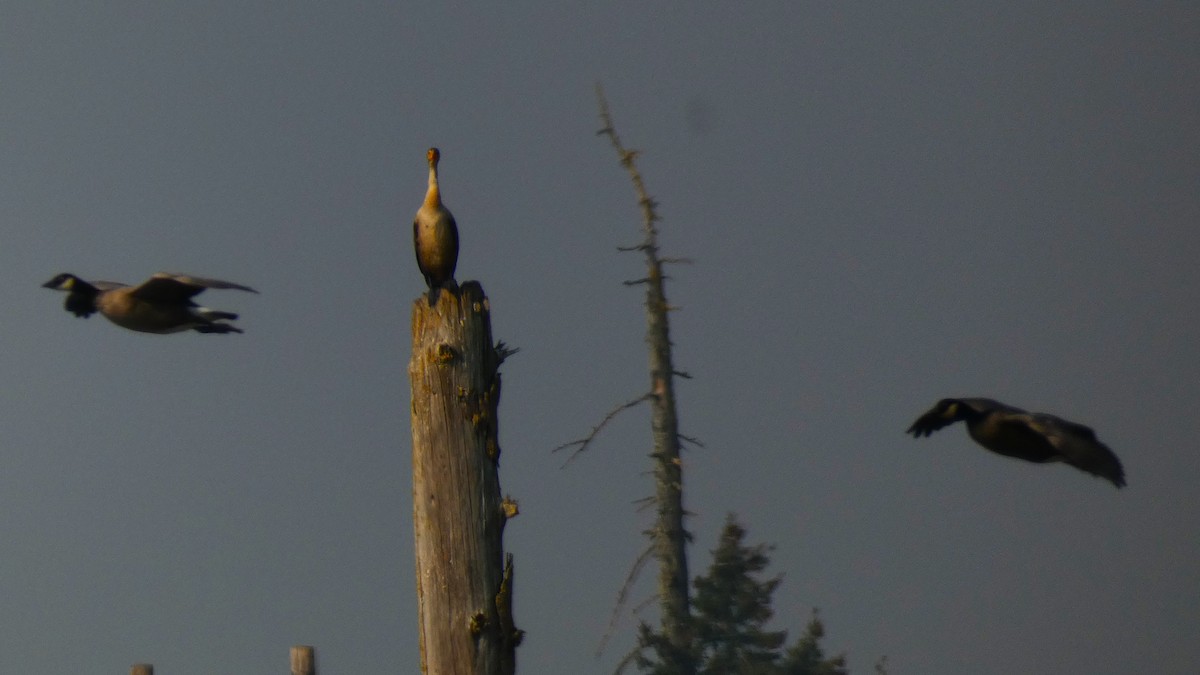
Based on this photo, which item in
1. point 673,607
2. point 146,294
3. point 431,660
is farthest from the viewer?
point 673,607

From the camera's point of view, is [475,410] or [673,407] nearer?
[475,410]

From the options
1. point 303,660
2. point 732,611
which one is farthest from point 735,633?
point 303,660

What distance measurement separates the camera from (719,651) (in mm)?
27031

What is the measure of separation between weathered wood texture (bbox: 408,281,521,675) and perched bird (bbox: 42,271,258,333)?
49.8 inches

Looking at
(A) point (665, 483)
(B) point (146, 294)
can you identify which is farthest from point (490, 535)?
(A) point (665, 483)

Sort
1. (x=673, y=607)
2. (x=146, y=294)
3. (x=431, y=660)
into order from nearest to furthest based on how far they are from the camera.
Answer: (x=431, y=660)
(x=146, y=294)
(x=673, y=607)

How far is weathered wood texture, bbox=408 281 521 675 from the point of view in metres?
7.34

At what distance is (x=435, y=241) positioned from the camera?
328 inches

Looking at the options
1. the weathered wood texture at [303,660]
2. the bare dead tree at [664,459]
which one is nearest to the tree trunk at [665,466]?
the bare dead tree at [664,459]

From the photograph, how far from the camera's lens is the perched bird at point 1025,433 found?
8352 millimetres

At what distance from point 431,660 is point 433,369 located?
1378 mm

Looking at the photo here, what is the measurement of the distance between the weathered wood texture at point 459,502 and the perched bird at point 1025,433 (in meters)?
2.46

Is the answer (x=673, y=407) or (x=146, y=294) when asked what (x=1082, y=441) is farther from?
(x=673, y=407)

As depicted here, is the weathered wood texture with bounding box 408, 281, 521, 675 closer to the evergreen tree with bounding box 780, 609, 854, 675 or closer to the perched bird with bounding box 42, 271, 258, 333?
the perched bird with bounding box 42, 271, 258, 333
